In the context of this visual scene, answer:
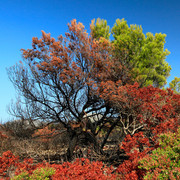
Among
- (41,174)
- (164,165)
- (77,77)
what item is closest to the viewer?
(164,165)

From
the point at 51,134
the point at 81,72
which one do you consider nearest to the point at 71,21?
the point at 81,72

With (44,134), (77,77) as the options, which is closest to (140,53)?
(77,77)

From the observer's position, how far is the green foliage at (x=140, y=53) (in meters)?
10.4

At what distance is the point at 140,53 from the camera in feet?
35.0

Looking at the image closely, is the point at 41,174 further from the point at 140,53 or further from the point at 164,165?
the point at 140,53

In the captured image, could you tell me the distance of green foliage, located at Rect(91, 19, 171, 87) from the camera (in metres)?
10.4

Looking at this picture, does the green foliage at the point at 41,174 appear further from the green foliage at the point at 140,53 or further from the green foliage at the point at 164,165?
the green foliage at the point at 140,53

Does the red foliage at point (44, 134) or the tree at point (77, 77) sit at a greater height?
the tree at point (77, 77)

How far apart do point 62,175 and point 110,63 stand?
21.1 ft

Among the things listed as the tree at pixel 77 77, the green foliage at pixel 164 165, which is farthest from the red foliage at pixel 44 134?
the green foliage at pixel 164 165

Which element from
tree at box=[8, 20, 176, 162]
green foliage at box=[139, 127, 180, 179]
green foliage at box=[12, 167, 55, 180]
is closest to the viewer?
green foliage at box=[139, 127, 180, 179]

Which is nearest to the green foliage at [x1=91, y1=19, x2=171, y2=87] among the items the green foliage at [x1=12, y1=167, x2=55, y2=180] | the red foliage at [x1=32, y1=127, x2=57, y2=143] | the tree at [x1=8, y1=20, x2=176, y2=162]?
the tree at [x1=8, y1=20, x2=176, y2=162]

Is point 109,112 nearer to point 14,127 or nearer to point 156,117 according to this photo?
point 156,117

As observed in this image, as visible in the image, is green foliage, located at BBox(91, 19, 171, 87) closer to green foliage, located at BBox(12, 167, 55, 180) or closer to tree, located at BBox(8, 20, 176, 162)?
tree, located at BBox(8, 20, 176, 162)
